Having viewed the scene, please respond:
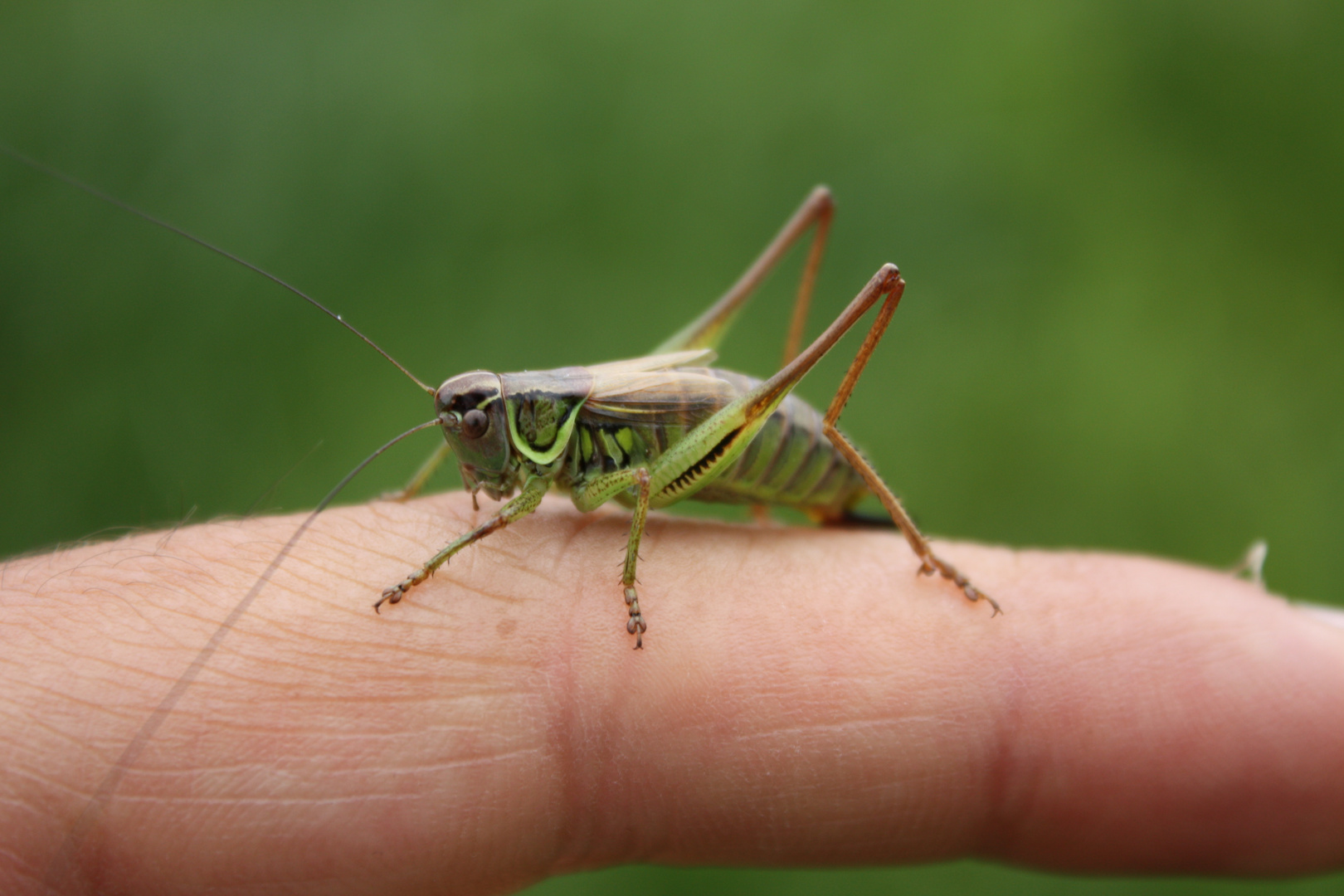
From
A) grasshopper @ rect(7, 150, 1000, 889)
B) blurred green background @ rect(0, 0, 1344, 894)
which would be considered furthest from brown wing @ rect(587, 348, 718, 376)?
blurred green background @ rect(0, 0, 1344, 894)

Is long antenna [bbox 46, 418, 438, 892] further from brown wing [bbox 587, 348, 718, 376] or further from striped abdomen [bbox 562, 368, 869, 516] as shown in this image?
brown wing [bbox 587, 348, 718, 376]

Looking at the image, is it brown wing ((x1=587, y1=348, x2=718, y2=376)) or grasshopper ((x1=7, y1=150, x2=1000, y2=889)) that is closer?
grasshopper ((x1=7, y1=150, x2=1000, y2=889))

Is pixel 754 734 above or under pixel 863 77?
under

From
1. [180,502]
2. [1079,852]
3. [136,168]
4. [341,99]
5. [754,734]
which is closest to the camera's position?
[754,734]

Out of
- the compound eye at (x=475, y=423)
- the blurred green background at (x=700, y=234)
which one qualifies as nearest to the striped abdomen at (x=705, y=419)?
the compound eye at (x=475, y=423)

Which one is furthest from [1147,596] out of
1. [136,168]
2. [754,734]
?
[136,168]

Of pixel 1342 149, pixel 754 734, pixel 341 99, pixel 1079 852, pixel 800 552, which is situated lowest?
pixel 1079 852

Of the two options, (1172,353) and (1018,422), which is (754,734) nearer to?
(1018,422)
